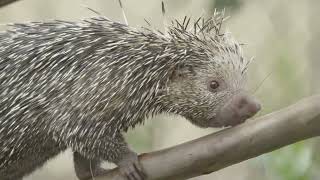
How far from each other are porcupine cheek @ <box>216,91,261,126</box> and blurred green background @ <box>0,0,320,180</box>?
4.50 feet

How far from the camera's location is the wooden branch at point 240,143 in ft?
5.57

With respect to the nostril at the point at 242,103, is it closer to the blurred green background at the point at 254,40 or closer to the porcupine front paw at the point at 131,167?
the porcupine front paw at the point at 131,167

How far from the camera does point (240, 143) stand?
173cm

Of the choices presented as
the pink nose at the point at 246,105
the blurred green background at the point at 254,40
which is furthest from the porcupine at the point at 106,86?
the blurred green background at the point at 254,40

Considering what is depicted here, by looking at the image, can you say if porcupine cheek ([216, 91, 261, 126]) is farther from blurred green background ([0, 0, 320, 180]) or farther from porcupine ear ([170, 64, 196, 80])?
blurred green background ([0, 0, 320, 180])

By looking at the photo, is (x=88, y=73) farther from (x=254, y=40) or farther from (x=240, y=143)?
(x=254, y=40)

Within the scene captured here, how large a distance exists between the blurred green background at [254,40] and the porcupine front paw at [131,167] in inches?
53.7

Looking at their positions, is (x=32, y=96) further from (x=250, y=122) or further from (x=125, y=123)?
(x=250, y=122)

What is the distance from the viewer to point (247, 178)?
3441 millimetres

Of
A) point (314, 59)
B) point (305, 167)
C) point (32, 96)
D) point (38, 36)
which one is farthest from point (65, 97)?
point (314, 59)

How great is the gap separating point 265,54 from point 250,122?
167cm

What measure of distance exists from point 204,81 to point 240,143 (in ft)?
0.81

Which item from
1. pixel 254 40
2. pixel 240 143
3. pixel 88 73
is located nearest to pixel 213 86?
pixel 240 143

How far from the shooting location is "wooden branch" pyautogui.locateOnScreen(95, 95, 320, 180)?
5.57 feet
